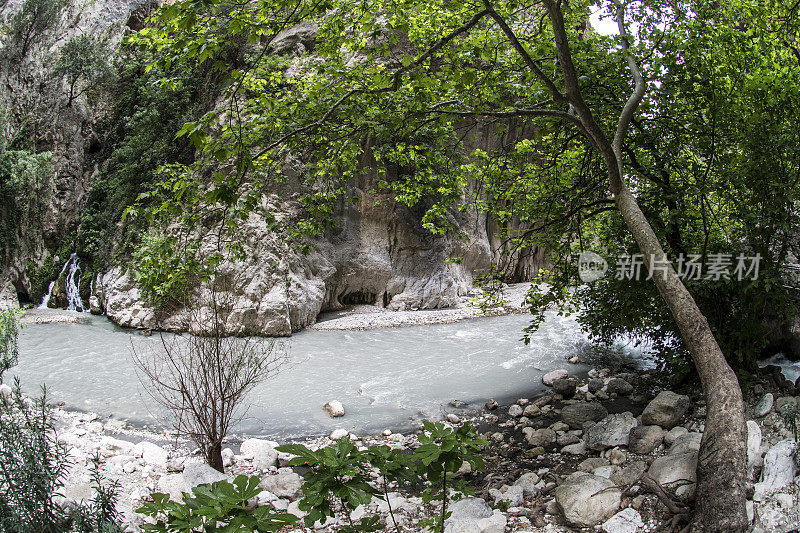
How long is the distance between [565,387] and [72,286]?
15931 mm

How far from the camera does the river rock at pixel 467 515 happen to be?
3605 millimetres

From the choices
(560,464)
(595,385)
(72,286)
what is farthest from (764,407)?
(72,286)

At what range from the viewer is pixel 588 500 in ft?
12.5

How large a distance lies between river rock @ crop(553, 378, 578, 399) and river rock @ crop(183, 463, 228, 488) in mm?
5420

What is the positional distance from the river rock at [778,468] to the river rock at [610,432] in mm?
1756

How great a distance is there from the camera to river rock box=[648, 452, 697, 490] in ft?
12.3

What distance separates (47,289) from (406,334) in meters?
12.4

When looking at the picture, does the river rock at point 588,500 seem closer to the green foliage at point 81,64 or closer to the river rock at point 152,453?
the river rock at point 152,453

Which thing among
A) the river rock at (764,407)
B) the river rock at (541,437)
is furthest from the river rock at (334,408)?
the river rock at (764,407)

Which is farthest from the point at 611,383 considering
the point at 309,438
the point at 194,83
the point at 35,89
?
the point at 35,89

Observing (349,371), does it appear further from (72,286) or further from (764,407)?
(72,286)

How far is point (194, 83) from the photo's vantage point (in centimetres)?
1770

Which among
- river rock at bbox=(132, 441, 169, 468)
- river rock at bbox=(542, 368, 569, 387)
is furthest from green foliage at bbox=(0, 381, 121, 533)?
river rock at bbox=(542, 368, 569, 387)

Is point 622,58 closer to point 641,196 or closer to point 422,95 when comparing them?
point 641,196
